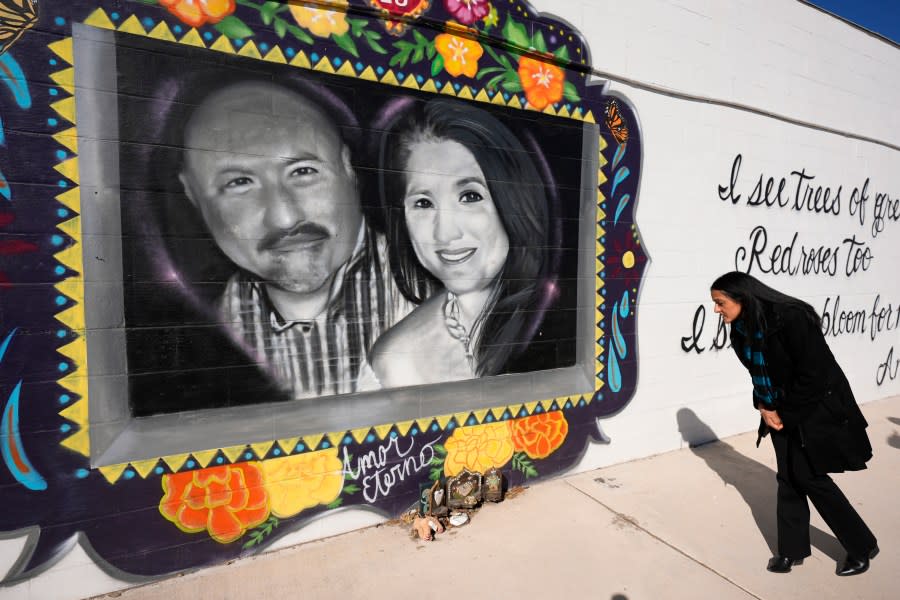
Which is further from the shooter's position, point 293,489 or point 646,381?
point 646,381

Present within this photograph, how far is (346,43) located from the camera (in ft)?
9.70

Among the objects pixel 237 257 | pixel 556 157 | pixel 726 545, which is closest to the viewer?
pixel 237 257

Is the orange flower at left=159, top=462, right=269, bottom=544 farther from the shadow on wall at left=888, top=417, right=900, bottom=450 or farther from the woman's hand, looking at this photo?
the shadow on wall at left=888, top=417, right=900, bottom=450

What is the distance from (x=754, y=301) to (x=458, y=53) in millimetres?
2370

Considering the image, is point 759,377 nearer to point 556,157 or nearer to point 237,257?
point 556,157

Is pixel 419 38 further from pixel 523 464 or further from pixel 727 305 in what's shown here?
pixel 523 464

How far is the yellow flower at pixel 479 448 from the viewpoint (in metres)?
3.42

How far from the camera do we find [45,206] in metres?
2.33

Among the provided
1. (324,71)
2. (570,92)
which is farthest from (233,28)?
(570,92)

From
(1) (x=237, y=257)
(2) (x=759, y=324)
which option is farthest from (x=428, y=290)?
(2) (x=759, y=324)

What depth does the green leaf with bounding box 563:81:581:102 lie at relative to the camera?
3.77 meters

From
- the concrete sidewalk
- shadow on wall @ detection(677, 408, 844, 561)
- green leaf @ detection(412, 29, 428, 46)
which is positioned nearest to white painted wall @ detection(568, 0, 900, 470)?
shadow on wall @ detection(677, 408, 844, 561)

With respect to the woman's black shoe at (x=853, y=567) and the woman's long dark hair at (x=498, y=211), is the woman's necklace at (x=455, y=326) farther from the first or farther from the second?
the woman's black shoe at (x=853, y=567)

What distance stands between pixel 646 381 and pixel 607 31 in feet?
9.49
